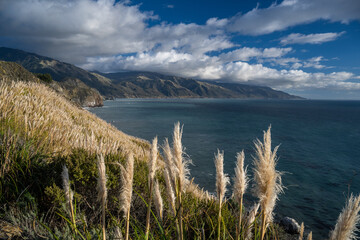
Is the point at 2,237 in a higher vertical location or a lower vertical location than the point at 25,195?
lower

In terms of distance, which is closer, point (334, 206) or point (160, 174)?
point (160, 174)

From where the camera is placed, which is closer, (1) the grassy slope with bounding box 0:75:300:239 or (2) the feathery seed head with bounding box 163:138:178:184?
(2) the feathery seed head with bounding box 163:138:178:184

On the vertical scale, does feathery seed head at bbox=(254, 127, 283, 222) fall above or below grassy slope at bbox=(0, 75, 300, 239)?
above

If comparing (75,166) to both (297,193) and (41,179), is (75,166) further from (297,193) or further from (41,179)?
(297,193)

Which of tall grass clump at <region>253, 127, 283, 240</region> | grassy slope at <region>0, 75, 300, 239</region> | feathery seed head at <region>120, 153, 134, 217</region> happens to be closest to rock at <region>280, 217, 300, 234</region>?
grassy slope at <region>0, 75, 300, 239</region>

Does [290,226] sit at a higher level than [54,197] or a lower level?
lower

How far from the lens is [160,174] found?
19.2 ft

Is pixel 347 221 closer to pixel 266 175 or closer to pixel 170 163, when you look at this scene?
pixel 266 175

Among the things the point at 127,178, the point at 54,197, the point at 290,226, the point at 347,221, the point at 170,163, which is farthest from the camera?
the point at 290,226

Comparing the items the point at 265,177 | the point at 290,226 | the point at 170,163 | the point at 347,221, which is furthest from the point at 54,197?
the point at 290,226

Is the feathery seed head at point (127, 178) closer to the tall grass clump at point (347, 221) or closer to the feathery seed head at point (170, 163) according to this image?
the feathery seed head at point (170, 163)

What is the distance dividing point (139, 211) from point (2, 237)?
2.30 metres

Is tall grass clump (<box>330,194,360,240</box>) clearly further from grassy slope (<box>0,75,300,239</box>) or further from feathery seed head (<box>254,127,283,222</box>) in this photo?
grassy slope (<box>0,75,300,239</box>)

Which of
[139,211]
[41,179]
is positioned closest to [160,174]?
[139,211]
